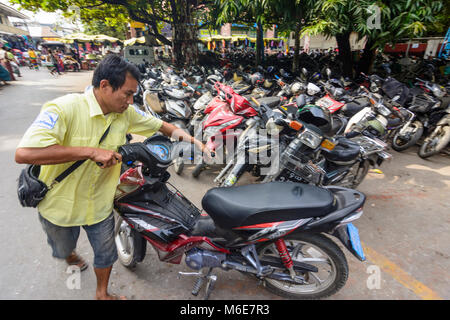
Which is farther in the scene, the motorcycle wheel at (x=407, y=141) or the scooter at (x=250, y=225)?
the motorcycle wheel at (x=407, y=141)

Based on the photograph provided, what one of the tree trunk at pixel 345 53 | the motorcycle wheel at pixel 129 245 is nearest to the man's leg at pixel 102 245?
the motorcycle wheel at pixel 129 245

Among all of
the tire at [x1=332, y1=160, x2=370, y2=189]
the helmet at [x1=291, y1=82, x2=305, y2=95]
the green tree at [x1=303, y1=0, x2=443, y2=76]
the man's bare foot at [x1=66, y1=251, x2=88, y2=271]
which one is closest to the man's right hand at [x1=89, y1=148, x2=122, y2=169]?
the man's bare foot at [x1=66, y1=251, x2=88, y2=271]

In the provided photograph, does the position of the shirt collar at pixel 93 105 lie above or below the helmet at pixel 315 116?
above

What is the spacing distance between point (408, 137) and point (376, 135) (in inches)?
66.9

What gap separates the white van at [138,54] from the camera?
16.0 m

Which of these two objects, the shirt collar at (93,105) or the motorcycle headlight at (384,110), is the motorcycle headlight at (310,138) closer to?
the shirt collar at (93,105)

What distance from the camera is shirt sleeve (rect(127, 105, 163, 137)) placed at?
67.5 inches

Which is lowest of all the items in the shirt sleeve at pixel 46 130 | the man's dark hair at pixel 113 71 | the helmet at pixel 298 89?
the helmet at pixel 298 89

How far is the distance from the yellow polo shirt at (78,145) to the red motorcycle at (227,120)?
5.24ft

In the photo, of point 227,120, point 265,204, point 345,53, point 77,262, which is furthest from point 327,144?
point 345,53

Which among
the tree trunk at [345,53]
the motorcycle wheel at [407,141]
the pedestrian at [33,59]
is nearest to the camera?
the motorcycle wheel at [407,141]

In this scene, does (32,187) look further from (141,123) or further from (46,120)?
(141,123)

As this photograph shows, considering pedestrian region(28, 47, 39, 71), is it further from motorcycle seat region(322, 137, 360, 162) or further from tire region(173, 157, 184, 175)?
motorcycle seat region(322, 137, 360, 162)
